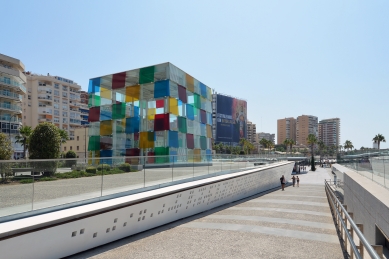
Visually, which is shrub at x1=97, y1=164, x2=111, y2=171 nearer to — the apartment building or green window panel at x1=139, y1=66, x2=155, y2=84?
green window panel at x1=139, y1=66, x2=155, y2=84

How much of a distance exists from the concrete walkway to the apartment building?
269ft

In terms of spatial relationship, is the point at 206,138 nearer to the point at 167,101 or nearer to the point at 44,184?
the point at 167,101

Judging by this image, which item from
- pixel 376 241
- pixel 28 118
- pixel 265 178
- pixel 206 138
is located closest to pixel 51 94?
pixel 28 118

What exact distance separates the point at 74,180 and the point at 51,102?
85445 mm

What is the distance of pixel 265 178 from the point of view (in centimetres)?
2591

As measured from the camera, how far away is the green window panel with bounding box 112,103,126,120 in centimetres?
3991

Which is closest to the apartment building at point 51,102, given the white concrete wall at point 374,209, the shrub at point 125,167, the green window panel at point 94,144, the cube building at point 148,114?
the green window panel at point 94,144

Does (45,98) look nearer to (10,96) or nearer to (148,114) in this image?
(10,96)

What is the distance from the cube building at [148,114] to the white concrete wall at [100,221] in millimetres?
21884

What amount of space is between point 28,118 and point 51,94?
9236 millimetres

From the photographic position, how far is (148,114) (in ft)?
127

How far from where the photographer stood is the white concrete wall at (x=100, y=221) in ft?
20.3

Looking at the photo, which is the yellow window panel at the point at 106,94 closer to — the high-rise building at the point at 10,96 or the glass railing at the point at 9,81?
the high-rise building at the point at 10,96

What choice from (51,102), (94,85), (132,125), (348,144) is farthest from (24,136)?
(348,144)
